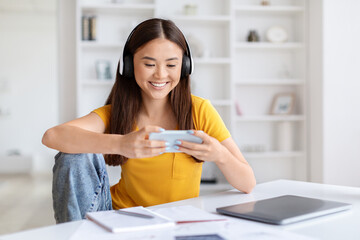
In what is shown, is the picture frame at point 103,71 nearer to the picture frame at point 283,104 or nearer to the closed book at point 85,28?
the closed book at point 85,28

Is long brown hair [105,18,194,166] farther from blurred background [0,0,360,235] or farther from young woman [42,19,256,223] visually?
blurred background [0,0,360,235]

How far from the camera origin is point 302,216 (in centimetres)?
89

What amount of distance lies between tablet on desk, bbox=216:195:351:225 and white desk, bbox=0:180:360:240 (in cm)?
1

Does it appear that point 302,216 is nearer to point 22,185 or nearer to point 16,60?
point 22,185

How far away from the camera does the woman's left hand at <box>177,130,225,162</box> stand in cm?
113

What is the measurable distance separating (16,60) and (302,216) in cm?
568

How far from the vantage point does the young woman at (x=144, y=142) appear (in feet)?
3.90

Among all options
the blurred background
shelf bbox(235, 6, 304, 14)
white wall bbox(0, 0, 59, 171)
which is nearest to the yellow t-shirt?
the blurred background

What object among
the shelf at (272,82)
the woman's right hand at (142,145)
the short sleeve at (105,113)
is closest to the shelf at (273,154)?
the shelf at (272,82)

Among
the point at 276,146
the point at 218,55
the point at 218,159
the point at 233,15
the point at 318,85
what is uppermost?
the point at 233,15

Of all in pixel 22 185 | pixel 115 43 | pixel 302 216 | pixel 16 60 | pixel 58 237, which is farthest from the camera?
pixel 16 60

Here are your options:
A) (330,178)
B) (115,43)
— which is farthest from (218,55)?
(330,178)

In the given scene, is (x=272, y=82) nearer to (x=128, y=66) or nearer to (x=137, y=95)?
(x=137, y=95)

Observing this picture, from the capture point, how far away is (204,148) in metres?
1.17
